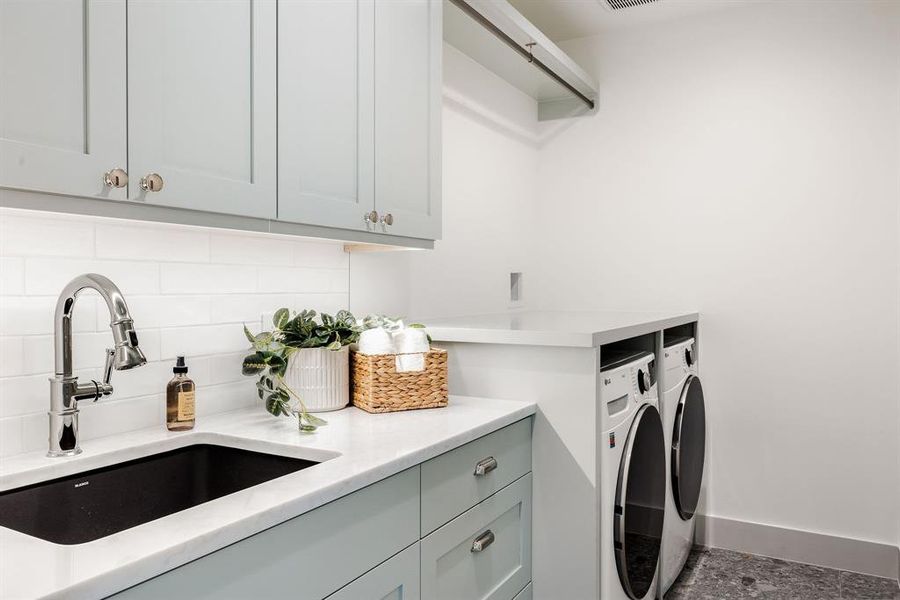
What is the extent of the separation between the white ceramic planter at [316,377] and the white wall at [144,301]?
0.53 feet

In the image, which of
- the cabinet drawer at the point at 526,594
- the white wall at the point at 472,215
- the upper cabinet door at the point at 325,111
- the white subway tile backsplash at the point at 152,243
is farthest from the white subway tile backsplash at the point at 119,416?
the cabinet drawer at the point at 526,594

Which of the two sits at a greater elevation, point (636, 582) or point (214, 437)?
point (214, 437)

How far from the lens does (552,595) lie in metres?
1.90

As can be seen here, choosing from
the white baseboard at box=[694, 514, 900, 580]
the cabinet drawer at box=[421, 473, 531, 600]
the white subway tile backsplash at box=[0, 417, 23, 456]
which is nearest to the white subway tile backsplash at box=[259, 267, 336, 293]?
the white subway tile backsplash at box=[0, 417, 23, 456]

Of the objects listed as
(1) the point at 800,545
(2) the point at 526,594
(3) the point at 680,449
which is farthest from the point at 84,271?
(1) the point at 800,545

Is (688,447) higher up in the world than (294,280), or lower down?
lower down

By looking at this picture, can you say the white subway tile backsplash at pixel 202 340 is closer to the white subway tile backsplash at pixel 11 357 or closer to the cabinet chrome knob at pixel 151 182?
the white subway tile backsplash at pixel 11 357

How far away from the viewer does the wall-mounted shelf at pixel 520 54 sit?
2326 millimetres

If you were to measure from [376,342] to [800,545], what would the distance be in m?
2.24

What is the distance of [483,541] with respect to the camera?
1.66 meters

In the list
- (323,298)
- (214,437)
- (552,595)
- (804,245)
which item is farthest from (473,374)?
(804,245)

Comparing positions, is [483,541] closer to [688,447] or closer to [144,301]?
[144,301]

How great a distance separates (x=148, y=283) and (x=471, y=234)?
1.60 meters

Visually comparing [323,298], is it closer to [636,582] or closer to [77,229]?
[77,229]
